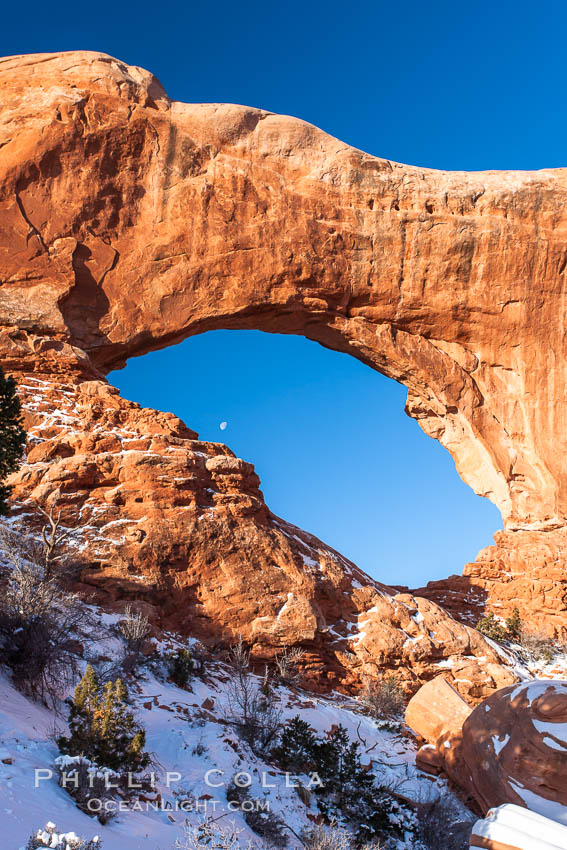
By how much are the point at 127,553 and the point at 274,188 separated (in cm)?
1313

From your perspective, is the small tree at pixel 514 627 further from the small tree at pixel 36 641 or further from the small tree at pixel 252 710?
the small tree at pixel 36 641

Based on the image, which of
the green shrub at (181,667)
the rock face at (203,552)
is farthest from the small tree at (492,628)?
the green shrub at (181,667)

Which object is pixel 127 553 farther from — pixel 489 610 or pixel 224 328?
pixel 489 610

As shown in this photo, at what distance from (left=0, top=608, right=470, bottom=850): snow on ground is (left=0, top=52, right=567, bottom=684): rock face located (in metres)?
2.41

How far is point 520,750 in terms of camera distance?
28.3 ft

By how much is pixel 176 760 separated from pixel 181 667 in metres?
2.83

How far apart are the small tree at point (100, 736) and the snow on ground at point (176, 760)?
0.24m

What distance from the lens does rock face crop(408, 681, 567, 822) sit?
812 cm

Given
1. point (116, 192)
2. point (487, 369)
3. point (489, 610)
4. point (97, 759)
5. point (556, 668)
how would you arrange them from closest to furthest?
point (97, 759) → point (556, 668) → point (116, 192) → point (489, 610) → point (487, 369)

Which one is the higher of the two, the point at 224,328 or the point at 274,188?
the point at 274,188

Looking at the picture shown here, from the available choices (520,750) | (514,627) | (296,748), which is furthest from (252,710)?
(514,627)

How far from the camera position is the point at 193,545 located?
571 inches

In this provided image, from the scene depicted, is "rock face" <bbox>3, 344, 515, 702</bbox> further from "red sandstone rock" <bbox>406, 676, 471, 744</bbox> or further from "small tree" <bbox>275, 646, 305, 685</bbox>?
"red sandstone rock" <bbox>406, 676, 471, 744</bbox>

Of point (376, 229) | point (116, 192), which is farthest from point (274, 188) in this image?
point (116, 192)
